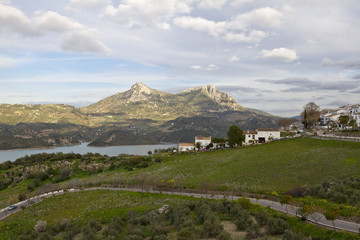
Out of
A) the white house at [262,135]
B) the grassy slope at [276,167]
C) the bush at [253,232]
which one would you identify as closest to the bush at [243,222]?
the bush at [253,232]

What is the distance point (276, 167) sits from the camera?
55594 millimetres

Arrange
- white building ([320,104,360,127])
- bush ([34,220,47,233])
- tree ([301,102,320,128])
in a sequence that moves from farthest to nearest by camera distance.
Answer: tree ([301,102,320,128])
white building ([320,104,360,127])
bush ([34,220,47,233])

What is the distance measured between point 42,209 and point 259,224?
38.6 metres

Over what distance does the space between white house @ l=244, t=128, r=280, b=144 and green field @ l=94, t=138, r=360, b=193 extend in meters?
30.1

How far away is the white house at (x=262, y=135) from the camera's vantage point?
4172 inches

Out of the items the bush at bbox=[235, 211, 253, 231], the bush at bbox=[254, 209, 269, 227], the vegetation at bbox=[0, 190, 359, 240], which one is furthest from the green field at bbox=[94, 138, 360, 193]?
the bush at bbox=[235, 211, 253, 231]

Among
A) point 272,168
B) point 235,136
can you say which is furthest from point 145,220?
point 235,136

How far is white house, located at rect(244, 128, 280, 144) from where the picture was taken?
106 m

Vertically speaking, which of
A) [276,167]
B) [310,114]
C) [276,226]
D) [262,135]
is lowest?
[276,226]

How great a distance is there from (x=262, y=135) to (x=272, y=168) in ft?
186

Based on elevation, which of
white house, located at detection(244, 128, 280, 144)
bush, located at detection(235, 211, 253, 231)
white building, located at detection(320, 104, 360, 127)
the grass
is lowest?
the grass

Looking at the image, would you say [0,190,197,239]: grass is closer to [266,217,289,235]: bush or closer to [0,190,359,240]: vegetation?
[0,190,359,240]: vegetation

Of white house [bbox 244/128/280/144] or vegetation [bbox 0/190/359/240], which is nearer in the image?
vegetation [bbox 0/190/359/240]

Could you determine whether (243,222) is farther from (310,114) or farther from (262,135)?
(310,114)
